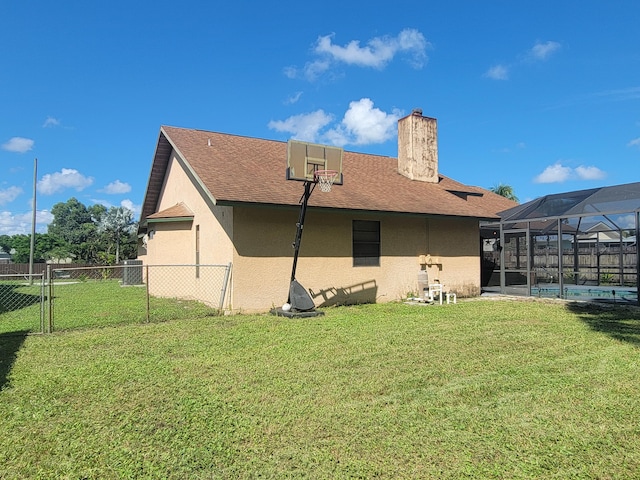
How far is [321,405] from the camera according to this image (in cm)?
448

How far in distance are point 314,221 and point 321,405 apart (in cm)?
777

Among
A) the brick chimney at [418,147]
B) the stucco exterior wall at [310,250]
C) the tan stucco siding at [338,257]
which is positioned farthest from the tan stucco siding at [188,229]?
the brick chimney at [418,147]

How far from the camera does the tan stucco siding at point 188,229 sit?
1123 cm

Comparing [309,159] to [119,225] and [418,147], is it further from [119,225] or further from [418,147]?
[119,225]

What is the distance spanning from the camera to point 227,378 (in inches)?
214

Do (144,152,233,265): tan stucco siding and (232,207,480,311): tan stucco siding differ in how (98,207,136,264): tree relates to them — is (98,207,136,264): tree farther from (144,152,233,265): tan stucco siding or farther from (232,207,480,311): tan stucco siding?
(232,207,480,311): tan stucco siding


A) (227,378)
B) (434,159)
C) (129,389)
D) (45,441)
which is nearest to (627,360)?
(227,378)

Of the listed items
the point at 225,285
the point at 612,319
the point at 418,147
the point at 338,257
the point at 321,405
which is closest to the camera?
the point at 321,405

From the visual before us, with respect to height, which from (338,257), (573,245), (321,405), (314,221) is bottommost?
(321,405)

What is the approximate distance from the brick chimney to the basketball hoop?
6637 mm

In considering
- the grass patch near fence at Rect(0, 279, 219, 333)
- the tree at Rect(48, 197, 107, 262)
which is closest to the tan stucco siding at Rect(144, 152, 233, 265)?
the grass patch near fence at Rect(0, 279, 219, 333)

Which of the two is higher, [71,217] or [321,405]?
[71,217]

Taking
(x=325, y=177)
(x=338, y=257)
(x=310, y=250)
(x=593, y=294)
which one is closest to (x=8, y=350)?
(x=310, y=250)

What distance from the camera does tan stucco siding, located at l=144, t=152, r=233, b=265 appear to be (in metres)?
11.2
